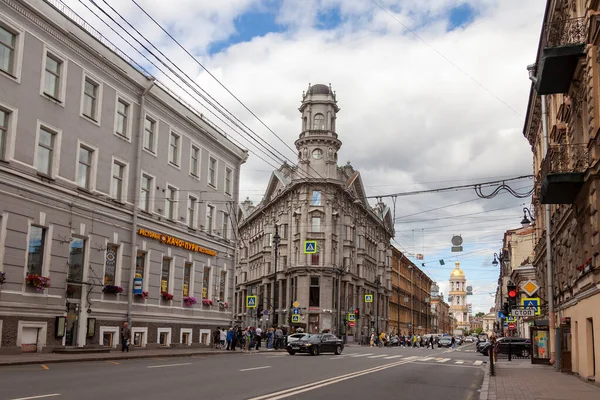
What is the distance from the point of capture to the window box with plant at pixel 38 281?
24.6 metres

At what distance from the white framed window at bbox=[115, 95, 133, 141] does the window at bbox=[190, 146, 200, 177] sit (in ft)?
22.6

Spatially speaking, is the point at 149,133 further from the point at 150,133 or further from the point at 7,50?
the point at 7,50

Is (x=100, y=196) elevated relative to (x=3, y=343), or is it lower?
elevated

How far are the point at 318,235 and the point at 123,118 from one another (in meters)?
45.8

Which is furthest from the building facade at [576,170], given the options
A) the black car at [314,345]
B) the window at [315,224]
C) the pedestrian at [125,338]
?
the window at [315,224]

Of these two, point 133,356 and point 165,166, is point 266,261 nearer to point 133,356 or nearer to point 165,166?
point 165,166

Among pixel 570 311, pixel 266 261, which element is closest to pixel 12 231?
pixel 570 311

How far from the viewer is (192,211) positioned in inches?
1518

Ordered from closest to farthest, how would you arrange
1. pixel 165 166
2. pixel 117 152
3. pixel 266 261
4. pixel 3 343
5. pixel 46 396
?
pixel 46 396 → pixel 3 343 → pixel 117 152 → pixel 165 166 → pixel 266 261

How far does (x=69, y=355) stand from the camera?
2470 centimetres

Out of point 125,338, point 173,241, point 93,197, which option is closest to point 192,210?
point 173,241

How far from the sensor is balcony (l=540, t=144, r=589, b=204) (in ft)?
62.4

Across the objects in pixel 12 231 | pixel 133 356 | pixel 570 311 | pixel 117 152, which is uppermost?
pixel 117 152

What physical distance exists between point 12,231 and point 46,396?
45.6 feet
